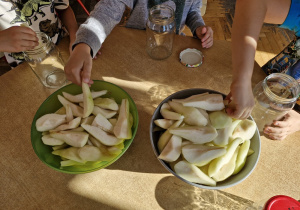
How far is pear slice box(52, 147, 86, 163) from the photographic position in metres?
0.50

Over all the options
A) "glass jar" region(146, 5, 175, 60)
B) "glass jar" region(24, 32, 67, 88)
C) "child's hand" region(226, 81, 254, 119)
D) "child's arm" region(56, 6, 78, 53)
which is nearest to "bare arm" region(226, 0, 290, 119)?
"child's hand" region(226, 81, 254, 119)

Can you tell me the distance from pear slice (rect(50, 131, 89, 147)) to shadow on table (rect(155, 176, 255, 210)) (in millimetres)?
209

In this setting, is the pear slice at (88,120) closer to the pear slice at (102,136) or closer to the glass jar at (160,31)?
the pear slice at (102,136)

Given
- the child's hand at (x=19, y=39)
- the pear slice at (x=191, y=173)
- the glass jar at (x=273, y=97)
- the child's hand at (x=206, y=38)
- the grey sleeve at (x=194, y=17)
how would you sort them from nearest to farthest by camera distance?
the pear slice at (x=191, y=173) < the glass jar at (x=273, y=97) < the child's hand at (x=19, y=39) < the child's hand at (x=206, y=38) < the grey sleeve at (x=194, y=17)

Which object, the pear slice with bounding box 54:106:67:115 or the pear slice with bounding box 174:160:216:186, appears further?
the pear slice with bounding box 54:106:67:115

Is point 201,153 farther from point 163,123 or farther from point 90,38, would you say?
point 90,38

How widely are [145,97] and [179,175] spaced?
0.29 m

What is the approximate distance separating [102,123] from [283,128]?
483 millimetres

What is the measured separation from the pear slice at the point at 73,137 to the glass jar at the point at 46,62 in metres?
0.23

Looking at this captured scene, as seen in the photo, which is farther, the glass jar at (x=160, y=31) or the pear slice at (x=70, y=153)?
the glass jar at (x=160, y=31)

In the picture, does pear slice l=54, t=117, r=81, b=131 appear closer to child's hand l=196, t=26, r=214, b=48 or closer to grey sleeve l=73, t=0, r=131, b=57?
grey sleeve l=73, t=0, r=131, b=57

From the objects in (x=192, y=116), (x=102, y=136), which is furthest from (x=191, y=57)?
(x=102, y=136)

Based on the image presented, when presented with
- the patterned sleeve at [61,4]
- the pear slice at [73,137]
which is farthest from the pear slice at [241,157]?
the patterned sleeve at [61,4]

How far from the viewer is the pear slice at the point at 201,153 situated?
465 millimetres
